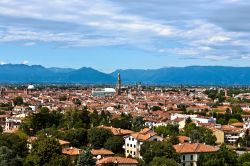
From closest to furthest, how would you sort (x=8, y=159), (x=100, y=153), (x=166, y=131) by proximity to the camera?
1. (x=8, y=159)
2. (x=100, y=153)
3. (x=166, y=131)

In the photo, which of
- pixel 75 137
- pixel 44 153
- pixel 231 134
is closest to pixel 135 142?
pixel 75 137

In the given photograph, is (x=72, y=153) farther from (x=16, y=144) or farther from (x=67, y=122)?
(x=67, y=122)

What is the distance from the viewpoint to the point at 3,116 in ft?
230

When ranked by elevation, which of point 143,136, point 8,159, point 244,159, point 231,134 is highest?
point 143,136

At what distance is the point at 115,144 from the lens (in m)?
41.1

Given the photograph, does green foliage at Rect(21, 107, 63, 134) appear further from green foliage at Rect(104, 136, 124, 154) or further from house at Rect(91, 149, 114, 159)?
house at Rect(91, 149, 114, 159)

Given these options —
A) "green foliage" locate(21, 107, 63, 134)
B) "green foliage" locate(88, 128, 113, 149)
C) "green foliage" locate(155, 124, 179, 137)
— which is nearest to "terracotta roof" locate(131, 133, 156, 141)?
"green foliage" locate(88, 128, 113, 149)

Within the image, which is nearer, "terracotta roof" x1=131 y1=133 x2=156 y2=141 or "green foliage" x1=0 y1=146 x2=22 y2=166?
"green foliage" x1=0 y1=146 x2=22 y2=166

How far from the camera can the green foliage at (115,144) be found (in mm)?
40750

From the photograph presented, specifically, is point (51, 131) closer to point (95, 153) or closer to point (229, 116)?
point (95, 153)

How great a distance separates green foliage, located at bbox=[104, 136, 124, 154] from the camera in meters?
40.8

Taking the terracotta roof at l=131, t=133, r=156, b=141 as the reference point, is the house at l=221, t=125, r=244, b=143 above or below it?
below

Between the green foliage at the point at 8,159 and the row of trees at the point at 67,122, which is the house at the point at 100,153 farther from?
the row of trees at the point at 67,122

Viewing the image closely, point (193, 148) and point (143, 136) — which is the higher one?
point (143, 136)
